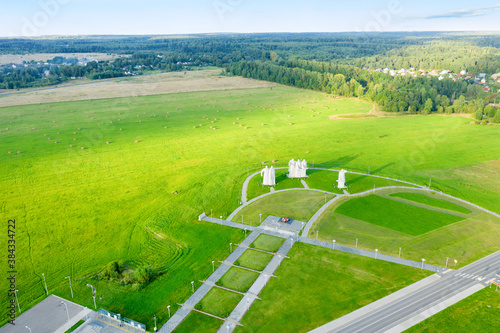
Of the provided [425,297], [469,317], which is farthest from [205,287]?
[469,317]

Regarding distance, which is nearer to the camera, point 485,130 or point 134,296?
point 134,296

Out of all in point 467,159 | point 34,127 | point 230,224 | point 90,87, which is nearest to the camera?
point 230,224

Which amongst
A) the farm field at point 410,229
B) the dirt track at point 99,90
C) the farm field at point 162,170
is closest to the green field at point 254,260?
the farm field at point 162,170

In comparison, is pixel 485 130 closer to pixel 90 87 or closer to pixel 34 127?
pixel 34 127

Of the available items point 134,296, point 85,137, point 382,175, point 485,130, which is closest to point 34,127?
point 85,137

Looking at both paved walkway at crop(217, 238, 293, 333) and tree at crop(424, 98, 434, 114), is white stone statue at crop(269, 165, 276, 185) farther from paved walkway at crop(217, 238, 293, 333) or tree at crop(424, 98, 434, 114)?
tree at crop(424, 98, 434, 114)

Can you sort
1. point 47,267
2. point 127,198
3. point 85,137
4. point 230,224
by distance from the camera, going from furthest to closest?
point 85,137
point 127,198
point 230,224
point 47,267
